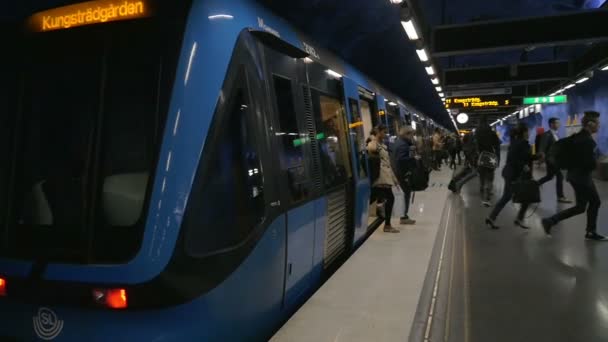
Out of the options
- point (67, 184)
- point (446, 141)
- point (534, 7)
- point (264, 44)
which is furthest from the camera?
point (446, 141)

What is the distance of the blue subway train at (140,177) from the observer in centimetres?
228

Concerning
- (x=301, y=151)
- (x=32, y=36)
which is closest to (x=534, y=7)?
(x=301, y=151)

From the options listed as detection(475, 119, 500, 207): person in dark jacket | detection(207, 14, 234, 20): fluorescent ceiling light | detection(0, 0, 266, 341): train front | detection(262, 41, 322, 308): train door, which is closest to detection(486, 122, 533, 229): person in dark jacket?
detection(475, 119, 500, 207): person in dark jacket

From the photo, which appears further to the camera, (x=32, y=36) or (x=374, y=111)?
(x=374, y=111)

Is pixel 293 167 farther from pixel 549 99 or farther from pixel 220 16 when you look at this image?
pixel 549 99

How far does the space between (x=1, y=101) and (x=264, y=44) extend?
1.88 meters

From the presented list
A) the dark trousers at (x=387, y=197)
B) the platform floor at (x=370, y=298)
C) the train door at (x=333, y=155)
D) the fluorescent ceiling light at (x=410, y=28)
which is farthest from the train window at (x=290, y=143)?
the fluorescent ceiling light at (x=410, y=28)

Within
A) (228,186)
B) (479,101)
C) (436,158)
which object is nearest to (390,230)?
(228,186)

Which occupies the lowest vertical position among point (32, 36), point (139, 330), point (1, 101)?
point (139, 330)

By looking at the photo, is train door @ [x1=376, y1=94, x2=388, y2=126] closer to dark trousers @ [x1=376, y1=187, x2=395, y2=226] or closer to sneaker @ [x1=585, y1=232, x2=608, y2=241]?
dark trousers @ [x1=376, y1=187, x2=395, y2=226]

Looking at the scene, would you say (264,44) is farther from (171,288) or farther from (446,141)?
(446,141)

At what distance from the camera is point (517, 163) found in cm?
775

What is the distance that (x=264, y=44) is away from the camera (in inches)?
133

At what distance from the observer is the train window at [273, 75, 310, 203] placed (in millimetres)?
3469
